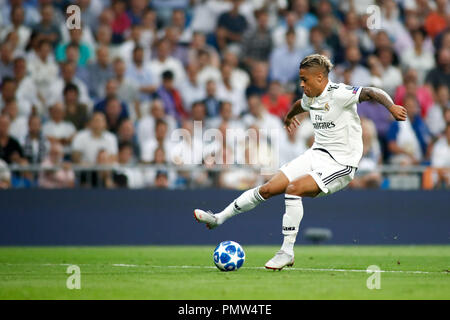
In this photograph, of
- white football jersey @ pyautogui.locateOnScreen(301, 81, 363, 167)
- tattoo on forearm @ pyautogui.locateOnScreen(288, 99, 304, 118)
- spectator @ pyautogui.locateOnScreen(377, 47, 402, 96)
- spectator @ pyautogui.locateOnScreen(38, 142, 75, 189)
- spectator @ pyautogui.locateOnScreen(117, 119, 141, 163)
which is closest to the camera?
white football jersey @ pyautogui.locateOnScreen(301, 81, 363, 167)

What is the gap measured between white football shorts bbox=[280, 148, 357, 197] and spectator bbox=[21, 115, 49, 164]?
663cm

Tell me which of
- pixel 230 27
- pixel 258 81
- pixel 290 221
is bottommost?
pixel 290 221

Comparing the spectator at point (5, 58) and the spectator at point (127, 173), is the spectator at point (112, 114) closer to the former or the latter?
the spectator at point (127, 173)

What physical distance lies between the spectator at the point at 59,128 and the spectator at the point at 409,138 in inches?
245

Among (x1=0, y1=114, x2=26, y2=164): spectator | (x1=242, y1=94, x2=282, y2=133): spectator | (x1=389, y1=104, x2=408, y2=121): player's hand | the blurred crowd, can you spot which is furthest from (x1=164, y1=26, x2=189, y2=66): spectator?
(x1=389, y1=104, x2=408, y2=121): player's hand

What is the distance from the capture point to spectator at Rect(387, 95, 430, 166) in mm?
17875

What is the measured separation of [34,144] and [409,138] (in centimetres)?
727

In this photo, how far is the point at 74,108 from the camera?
1725 centimetres

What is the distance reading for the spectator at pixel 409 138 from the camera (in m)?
17.9

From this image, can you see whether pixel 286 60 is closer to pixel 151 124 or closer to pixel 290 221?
pixel 151 124

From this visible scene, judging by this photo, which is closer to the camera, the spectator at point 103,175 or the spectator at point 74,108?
the spectator at point 103,175

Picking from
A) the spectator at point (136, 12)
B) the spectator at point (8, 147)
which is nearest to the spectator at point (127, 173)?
the spectator at point (8, 147)

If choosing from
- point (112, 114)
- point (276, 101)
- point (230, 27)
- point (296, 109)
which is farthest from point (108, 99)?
point (296, 109)

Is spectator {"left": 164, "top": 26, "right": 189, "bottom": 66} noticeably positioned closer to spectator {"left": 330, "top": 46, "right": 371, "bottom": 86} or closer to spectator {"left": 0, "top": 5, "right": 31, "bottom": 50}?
spectator {"left": 0, "top": 5, "right": 31, "bottom": 50}
